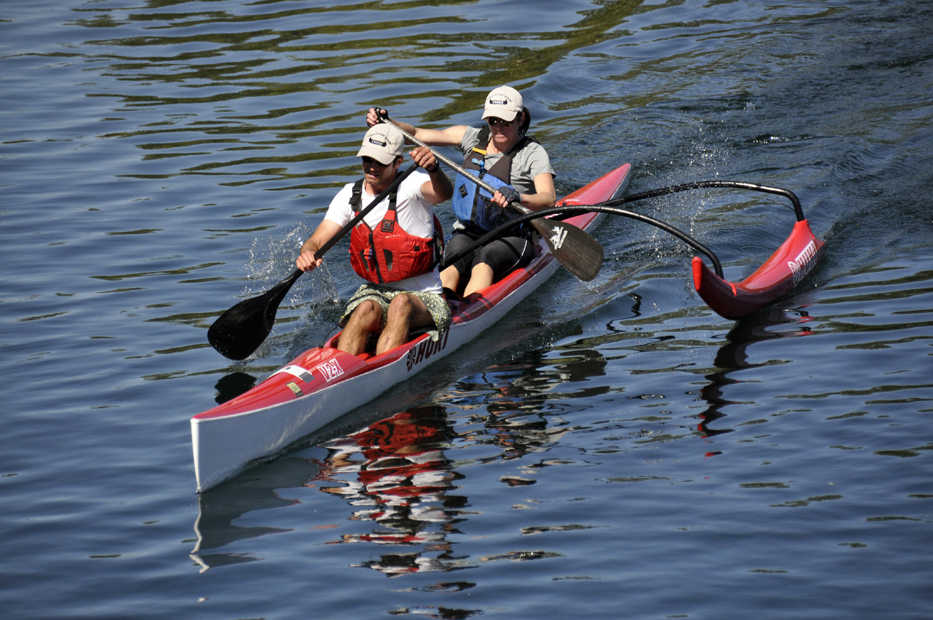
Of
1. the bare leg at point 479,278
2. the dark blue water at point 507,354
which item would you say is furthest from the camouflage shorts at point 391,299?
the bare leg at point 479,278

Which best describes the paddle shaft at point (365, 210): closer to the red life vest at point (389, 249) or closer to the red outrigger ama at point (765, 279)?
the red life vest at point (389, 249)

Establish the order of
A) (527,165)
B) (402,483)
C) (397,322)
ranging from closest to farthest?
(402,483) < (397,322) < (527,165)

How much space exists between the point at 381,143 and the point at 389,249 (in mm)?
702

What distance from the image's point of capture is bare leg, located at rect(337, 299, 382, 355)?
25.0ft

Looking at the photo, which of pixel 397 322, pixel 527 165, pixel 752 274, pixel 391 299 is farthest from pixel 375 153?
pixel 752 274

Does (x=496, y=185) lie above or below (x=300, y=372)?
above

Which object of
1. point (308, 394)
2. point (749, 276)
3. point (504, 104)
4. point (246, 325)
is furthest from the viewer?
point (749, 276)

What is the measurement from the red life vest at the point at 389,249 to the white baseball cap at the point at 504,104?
4.95 ft

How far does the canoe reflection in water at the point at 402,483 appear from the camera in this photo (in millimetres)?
5613

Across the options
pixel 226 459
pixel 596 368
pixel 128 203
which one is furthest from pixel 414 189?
pixel 128 203

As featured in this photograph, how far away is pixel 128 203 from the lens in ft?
39.0

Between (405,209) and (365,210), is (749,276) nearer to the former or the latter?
(405,209)

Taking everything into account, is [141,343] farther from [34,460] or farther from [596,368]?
[596,368]

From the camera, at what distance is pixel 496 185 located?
8.88 meters
